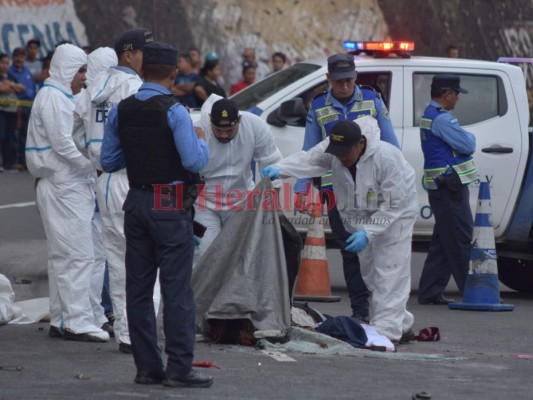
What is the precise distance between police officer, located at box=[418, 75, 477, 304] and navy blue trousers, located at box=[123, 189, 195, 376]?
4.28 meters

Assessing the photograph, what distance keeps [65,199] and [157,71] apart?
169cm

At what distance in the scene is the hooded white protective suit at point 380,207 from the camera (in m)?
8.95

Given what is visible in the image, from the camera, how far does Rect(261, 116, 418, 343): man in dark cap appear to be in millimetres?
8891

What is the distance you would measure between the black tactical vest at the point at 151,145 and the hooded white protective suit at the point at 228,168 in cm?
A: 187

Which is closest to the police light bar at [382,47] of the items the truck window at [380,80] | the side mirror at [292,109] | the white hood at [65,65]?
the truck window at [380,80]

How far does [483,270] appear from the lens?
37.2ft

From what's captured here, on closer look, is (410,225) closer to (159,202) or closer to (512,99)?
(159,202)

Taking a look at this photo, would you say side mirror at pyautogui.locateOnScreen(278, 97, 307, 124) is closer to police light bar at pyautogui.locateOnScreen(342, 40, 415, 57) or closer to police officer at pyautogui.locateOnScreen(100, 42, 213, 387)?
police light bar at pyautogui.locateOnScreen(342, 40, 415, 57)

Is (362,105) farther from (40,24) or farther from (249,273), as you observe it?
(40,24)

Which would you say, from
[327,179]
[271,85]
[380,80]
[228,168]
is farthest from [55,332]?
[380,80]

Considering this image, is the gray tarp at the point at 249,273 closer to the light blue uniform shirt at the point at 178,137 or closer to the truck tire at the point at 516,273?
the light blue uniform shirt at the point at 178,137

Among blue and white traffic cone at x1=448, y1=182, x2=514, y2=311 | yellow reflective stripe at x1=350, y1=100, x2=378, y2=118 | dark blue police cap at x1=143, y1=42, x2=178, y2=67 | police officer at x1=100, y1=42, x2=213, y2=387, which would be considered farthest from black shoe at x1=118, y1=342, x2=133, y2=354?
blue and white traffic cone at x1=448, y1=182, x2=514, y2=311

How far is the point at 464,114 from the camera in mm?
12578

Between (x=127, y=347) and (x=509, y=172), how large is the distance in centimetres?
496
